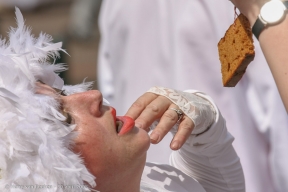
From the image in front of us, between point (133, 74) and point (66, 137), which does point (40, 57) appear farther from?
point (133, 74)

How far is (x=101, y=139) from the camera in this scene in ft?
4.32

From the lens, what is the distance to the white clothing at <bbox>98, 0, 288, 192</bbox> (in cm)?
211

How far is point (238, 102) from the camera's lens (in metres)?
2.20

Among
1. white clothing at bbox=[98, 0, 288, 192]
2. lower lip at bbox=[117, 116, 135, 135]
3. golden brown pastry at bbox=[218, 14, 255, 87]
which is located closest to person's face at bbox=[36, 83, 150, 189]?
lower lip at bbox=[117, 116, 135, 135]

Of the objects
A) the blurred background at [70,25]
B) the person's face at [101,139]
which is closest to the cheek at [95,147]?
the person's face at [101,139]

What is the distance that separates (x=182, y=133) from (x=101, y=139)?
270 mm

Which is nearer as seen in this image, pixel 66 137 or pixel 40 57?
pixel 66 137

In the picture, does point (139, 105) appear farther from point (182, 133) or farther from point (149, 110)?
point (182, 133)

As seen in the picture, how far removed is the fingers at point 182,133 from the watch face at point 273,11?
0.40 metres

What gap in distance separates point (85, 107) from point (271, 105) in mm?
967

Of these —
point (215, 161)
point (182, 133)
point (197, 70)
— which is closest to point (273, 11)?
point (182, 133)

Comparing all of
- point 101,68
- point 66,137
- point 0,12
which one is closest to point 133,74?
point 101,68

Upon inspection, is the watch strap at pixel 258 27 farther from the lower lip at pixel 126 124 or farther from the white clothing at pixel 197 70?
the white clothing at pixel 197 70

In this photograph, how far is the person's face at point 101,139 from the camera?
4.29ft
